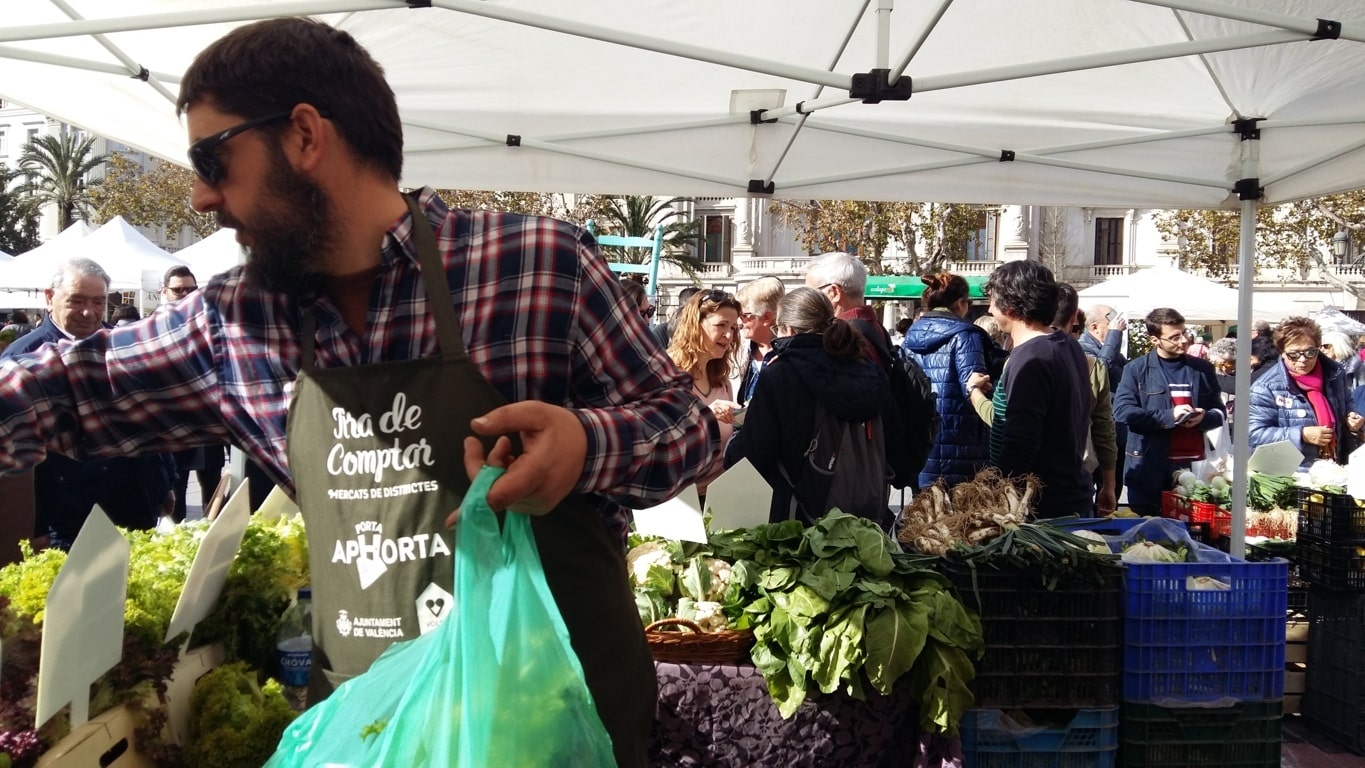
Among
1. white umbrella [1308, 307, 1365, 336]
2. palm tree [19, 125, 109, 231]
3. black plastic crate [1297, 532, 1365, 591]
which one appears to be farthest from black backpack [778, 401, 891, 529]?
palm tree [19, 125, 109, 231]

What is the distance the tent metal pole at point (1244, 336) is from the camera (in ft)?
16.4

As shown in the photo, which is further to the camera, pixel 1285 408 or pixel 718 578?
pixel 1285 408

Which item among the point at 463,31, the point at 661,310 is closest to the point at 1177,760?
the point at 463,31

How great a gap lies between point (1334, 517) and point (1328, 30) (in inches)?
89.2

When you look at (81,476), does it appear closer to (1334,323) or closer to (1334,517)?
(1334,517)

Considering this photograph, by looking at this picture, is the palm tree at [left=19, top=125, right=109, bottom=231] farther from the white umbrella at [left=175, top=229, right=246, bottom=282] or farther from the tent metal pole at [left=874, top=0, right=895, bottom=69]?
the tent metal pole at [left=874, top=0, right=895, bottom=69]

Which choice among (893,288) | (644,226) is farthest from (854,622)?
(644,226)

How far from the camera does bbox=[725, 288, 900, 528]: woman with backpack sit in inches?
167

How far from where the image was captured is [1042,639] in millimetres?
3492

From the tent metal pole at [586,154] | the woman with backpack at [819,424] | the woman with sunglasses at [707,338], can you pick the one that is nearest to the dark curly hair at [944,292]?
the woman with sunglasses at [707,338]

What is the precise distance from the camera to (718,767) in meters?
3.23

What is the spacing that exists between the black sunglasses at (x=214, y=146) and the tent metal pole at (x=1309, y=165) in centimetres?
469

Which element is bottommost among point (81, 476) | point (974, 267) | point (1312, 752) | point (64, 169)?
point (1312, 752)

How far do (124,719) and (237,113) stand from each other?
1.24 m
